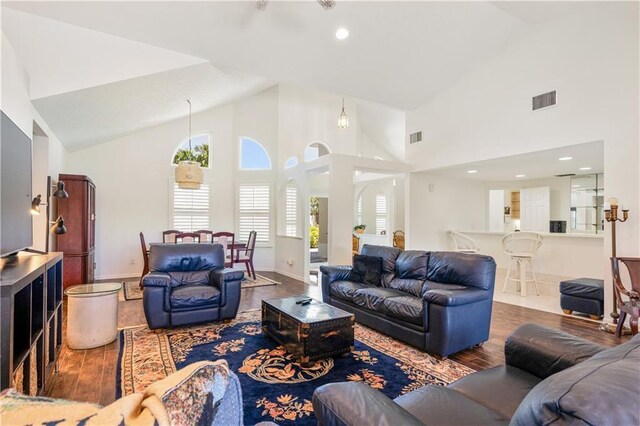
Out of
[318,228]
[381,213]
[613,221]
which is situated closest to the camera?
[613,221]

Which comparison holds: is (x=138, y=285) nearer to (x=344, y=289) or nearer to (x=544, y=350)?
(x=344, y=289)

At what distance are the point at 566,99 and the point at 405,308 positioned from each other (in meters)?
3.83

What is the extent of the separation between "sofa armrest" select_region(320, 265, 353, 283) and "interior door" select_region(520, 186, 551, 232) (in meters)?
6.32

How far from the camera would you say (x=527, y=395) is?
0.93m

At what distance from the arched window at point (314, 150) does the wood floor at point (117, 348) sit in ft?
15.1

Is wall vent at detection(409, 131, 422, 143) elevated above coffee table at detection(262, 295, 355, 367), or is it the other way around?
wall vent at detection(409, 131, 422, 143)

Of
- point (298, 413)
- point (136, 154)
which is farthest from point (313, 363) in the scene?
point (136, 154)

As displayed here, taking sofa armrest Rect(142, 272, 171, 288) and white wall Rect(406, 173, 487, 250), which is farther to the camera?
white wall Rect(406, 173, 487, 250)

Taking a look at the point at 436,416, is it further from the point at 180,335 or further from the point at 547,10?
the point at 547,10

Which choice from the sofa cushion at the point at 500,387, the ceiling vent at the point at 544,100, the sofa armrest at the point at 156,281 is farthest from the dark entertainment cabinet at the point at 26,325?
the ceiling vent at the point at 544,100

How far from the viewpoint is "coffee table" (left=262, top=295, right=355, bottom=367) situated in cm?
278

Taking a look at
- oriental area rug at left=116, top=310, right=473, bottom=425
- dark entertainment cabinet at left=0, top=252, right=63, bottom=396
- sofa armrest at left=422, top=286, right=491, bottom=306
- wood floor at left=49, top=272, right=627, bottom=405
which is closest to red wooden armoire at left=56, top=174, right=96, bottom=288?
wood floor at left=49, top=272, right=627, bottom=405

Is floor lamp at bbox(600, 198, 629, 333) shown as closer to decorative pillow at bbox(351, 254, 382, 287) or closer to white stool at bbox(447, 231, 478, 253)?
decorative pillow at bbox(351, 254, 382, 287)

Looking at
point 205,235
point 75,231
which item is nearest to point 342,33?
point 205,235
